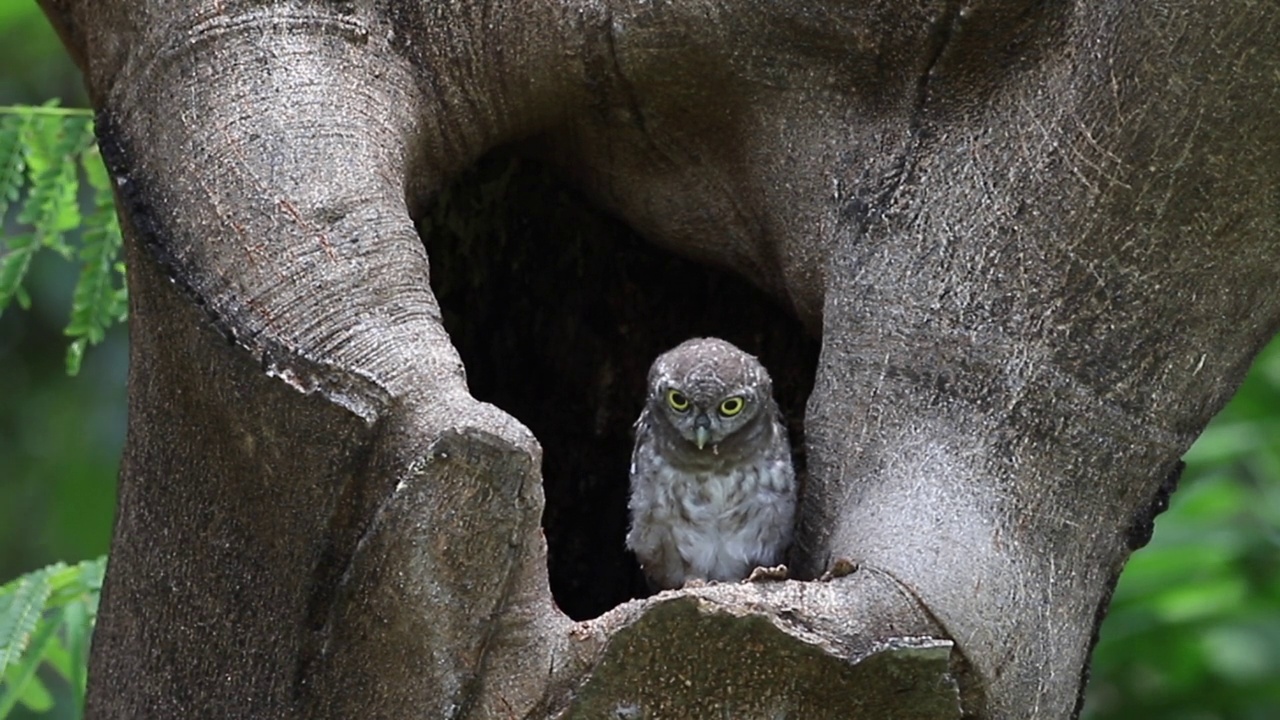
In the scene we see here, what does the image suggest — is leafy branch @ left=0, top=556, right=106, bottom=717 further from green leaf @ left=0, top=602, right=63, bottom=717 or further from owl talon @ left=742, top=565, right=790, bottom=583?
owl talon @ left=742, top=565, right=790, bottom=583

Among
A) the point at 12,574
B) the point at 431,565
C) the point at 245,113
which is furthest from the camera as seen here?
the point at 12,574

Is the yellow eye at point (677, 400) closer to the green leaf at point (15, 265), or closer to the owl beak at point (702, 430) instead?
the owl beak at point (702, 430)

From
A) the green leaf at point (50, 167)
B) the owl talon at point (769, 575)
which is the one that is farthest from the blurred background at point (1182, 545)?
the owl talon at point (769, 575)

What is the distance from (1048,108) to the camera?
125 inches

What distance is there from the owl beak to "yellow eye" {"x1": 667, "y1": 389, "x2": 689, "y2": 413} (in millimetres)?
60

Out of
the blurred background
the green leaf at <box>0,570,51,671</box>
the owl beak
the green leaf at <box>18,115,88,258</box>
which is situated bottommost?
the blurred background

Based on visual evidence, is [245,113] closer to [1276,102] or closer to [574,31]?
[574,31]

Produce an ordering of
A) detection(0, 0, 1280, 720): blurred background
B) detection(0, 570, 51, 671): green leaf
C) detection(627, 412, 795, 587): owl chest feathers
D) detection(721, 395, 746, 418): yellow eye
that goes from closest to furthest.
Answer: detection(0, 570, 51, 671): green leaf
detection(721, 395, 746, 418): yellow eye
detection(627, 412, 795, 587): owl chest feathers
detection(0, 0, 1280, 720): blurred background

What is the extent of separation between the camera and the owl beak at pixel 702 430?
161 inches

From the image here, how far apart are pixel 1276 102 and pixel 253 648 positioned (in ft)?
6.99

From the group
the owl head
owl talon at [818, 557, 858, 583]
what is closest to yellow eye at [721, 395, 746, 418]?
the owl head

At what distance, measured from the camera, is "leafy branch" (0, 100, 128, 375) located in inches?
168

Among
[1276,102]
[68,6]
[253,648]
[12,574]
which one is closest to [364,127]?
[68,6]

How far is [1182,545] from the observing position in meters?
4.92
